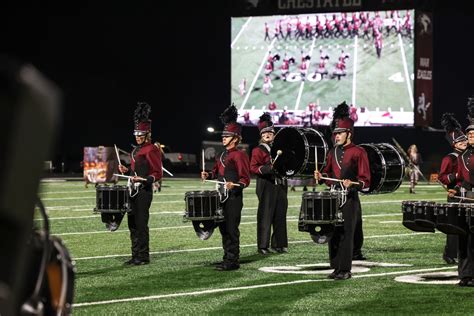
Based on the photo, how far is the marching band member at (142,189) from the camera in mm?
11273

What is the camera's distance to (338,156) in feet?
33.0

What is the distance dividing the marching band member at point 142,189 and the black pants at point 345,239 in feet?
8.10

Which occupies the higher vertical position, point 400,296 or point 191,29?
point 191,29

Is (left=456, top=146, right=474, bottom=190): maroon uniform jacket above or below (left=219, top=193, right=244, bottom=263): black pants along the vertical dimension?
above

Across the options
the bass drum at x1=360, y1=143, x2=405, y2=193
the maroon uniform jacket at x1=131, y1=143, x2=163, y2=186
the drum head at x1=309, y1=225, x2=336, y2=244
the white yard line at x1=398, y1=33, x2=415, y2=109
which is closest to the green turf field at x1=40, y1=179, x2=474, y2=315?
the drum head at x1=309, y1=225, x2=336, y2=244

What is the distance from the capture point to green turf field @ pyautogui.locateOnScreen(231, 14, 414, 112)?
3653 centimetres

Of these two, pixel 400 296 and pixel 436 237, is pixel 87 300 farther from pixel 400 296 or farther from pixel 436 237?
pixel 436 237

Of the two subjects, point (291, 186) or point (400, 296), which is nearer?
point (400, 296)

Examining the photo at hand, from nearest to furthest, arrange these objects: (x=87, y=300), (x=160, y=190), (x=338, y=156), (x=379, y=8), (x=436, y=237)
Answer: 1. (x=87, y=300)
2. (x=338, y=156)
3. (x=436, y=237)
4. (x=160, y=190)
5. (x=379, y=8)

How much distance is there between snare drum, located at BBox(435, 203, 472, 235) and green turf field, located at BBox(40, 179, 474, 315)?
0.56m

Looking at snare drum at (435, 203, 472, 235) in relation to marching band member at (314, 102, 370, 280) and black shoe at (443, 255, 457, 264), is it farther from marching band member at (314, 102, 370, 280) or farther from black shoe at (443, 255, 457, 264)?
black shoe at (443, 255, 457, 264)

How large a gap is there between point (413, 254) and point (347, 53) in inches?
982

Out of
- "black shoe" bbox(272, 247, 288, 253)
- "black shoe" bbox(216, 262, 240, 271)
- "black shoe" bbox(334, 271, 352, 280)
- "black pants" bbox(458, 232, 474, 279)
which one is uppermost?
"black pants" bbox(458, 232, 474, 279)

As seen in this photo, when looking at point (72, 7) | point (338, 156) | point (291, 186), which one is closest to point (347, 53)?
point (291, 186)
